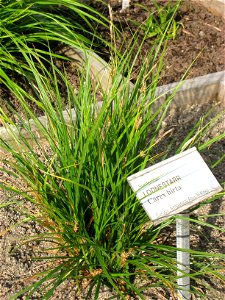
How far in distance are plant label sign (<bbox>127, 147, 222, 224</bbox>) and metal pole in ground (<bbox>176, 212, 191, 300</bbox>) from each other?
0.35 ft

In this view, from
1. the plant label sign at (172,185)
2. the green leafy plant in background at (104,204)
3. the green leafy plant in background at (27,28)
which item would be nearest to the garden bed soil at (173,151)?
the green leafy plant in background at (104,204)

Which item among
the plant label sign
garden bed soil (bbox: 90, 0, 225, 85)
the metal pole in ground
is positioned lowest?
the metal pole in ground

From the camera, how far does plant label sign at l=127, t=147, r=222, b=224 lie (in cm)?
185

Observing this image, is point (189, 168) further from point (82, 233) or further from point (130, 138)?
point (82, 233)

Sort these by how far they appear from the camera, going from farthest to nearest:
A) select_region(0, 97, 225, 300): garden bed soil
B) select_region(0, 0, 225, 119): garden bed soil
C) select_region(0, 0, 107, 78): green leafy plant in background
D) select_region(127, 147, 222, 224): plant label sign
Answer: select_region(0, 0, 225, 119): garden bed soil, select_region(0, 0, 107, 78): green leafy plant in background, select_region(0, 97, 225, 300): garden bed soil, select_region(127, 147, 222, 224): plant label sign

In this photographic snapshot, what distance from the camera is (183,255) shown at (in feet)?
6.81

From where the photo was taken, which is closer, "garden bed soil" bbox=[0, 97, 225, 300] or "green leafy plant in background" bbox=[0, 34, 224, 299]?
"green leafy plant in background" bbox=[0, 34, 224, 299]

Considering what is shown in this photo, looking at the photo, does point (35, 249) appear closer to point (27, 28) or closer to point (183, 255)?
point (183, 255)

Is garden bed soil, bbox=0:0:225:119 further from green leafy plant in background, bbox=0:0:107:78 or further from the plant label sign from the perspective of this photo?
the plant label sign

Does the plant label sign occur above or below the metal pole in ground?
above

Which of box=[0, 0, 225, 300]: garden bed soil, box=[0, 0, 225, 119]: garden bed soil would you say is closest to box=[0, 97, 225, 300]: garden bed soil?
box=[0, 0, 225, 300]: garden bed soil

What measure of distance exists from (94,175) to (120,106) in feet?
0.96

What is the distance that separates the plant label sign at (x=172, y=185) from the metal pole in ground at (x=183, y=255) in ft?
0.35

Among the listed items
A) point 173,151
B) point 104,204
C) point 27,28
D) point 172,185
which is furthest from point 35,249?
point 27,28
